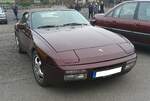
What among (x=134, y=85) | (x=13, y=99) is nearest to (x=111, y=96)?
(x=134, y=85)

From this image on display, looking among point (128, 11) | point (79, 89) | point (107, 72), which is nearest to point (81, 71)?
point (107, 72)

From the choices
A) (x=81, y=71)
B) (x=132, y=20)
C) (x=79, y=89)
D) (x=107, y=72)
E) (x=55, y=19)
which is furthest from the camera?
(x=132, y=20)

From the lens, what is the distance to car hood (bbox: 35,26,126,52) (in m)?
5.18

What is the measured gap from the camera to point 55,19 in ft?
21.7

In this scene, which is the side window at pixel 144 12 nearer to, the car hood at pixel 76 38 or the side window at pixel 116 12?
the side window at pixel 116 12

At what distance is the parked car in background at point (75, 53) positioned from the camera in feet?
15.7

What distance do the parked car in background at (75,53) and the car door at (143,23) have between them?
1.76 meters

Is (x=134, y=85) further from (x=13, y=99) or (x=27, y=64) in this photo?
(x=27, y=64)

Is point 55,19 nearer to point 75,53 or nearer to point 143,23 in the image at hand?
point 75,53

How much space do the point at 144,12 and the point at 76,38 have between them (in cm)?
278

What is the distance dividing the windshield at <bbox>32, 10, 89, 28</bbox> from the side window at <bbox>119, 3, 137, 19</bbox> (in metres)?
1.68

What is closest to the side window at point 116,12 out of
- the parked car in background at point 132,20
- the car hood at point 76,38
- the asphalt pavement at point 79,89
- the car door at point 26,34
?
the parked car in background at point 132,20

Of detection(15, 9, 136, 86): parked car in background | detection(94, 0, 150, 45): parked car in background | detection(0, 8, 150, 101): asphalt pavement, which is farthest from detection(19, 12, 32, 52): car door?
detection(94, 0, 150, 45): parked car in background

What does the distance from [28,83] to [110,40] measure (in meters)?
1.79
